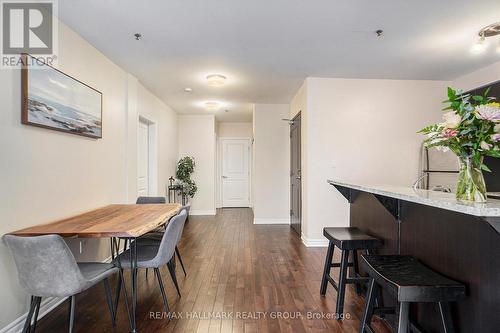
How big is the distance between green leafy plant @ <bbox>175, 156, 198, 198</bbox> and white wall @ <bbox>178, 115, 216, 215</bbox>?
30 cm

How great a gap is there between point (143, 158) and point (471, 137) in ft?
15.5

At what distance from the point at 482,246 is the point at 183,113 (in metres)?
6.28

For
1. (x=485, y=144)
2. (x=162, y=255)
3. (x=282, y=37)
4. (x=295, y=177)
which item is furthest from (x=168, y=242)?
(x=295, y=177)

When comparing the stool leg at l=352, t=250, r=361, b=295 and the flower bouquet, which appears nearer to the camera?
the flower bouquet

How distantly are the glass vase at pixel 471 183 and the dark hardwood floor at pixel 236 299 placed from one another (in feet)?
4.02

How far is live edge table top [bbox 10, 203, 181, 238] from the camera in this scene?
187 cm

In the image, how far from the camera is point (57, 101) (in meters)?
2.38

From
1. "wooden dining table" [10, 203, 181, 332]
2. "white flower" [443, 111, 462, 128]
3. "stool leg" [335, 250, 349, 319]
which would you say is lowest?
"stool leg" [335, 250, 349, 319]

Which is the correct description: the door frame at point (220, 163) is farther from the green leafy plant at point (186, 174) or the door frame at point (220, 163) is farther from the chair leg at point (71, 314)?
the chair leg at point (71, 314)

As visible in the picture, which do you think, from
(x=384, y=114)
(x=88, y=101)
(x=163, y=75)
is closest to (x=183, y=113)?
(x=163, y=75)

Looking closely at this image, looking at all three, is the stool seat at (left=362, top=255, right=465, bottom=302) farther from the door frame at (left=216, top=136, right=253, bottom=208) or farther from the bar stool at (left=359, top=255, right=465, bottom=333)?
the door frame at (left=216, top=136, right=253, bottom=208)

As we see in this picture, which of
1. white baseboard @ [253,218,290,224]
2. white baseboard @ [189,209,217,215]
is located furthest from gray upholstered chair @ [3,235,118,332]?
white baseboard @ [189,209,217,215]

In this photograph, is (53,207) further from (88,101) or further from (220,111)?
(220,111)

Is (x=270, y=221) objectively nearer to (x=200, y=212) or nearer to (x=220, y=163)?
(x=200, y=212)
